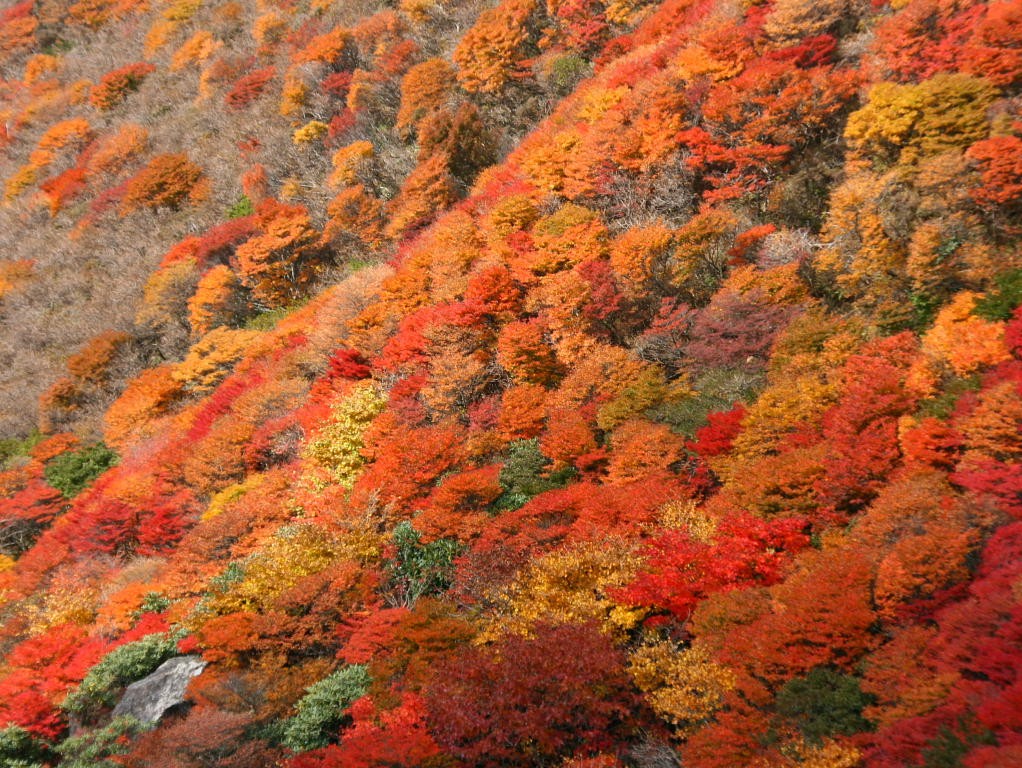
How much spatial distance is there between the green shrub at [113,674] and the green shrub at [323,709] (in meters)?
6.04

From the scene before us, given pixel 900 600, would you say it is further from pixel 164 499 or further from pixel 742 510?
pixel 164 499

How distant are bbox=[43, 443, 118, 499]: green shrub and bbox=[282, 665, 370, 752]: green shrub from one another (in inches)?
1112

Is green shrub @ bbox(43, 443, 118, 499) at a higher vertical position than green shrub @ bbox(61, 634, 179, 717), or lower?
lower

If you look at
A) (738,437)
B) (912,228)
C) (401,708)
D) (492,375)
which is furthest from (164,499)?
(912,228)

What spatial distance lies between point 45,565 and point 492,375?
21.4m

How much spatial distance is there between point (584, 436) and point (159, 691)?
44.5 ft

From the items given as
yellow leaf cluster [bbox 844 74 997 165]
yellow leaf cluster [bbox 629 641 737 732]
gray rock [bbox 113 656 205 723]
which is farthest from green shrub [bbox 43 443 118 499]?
yellow leaf cluster [bbox 844 74 997 165]

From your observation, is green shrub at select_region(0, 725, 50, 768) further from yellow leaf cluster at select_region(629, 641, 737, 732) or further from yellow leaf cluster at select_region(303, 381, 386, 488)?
yellow leaf cluster at select_region(629, 641, 737, 732)

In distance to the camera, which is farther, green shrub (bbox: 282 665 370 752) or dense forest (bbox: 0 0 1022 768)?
green shrub (bbox: 282 665 370 752)

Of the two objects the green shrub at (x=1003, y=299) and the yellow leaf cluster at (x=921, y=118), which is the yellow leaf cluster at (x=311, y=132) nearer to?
the yellow leaf cluster at (x=921, y=118)

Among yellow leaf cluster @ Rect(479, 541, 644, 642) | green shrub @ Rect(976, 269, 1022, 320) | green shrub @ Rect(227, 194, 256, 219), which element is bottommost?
yellow leaf cluster @ Rect(479, 541, 644, 642)

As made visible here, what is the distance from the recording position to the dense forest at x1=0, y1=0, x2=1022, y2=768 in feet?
50.2

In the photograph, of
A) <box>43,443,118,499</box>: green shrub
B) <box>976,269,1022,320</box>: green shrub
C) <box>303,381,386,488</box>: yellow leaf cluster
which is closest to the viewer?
<box>976,269,1022,320</box>: green shrub

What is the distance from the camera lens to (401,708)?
1695 cm
